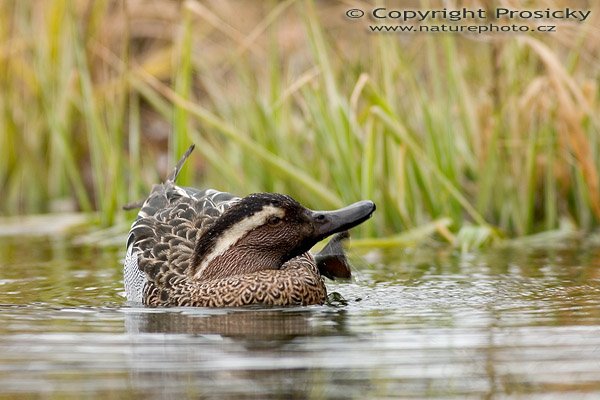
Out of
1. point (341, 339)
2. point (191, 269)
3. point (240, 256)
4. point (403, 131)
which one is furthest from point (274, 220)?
point (403, 131)

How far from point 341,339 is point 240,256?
1.66 meters

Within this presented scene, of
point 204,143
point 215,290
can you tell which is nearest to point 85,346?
point 215,290

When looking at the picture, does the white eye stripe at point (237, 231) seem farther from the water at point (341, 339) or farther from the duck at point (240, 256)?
the water at point (341, 339)

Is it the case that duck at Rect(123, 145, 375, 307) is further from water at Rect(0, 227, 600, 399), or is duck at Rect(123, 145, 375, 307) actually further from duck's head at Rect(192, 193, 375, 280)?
water at Rect(0, 227, 600, 399)

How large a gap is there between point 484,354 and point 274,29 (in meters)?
5.39

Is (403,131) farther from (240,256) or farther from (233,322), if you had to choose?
(233,322)

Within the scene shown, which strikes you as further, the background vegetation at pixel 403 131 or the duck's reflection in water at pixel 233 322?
the background vegetation at pixel 403 131

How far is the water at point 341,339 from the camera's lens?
4605 millimetres

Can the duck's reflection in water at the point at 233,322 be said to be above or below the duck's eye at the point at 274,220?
below

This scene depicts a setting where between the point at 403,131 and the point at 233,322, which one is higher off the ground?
the point at 403,131

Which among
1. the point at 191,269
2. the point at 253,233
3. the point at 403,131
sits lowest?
the point at 191,269

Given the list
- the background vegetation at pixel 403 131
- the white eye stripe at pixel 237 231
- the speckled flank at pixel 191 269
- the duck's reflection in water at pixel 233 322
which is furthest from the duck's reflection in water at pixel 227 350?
the background vegetation at pixel 403 131

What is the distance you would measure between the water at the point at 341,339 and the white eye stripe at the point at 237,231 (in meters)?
0.45

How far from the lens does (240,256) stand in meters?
7.18
